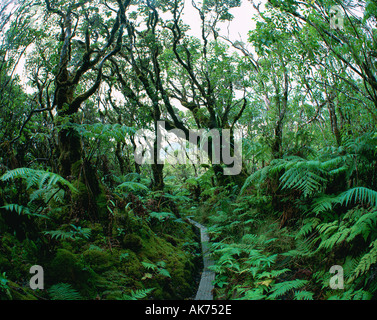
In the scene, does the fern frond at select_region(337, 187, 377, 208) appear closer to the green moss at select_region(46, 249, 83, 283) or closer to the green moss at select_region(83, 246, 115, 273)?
the green moss at select_region(83, 246, 115, 273)

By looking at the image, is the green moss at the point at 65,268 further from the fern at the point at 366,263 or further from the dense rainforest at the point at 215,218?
the fern at the point at 366,263

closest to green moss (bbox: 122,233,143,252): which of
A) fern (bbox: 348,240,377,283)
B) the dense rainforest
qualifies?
the dense rainforest

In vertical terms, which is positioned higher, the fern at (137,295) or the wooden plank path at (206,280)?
the fern at (137,295)

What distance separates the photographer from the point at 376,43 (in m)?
3.04

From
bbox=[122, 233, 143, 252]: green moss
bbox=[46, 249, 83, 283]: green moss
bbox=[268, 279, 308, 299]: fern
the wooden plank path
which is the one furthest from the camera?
bbox=[122, 233, 143, 252]: green moss

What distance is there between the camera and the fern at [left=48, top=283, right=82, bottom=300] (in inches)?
100

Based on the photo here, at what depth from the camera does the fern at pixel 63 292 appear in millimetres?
2551

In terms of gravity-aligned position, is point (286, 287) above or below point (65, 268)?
below

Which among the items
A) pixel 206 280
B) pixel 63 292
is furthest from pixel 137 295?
pixel 206 280

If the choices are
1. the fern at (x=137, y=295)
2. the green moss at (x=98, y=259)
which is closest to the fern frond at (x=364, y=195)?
the fern at (x=137, y=295)

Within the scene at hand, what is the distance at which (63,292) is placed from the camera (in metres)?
2.61

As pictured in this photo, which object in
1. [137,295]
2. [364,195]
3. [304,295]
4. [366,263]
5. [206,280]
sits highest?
[364,195]

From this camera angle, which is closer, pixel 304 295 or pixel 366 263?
pixel 366 263

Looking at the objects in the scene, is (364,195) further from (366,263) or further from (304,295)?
(304,295)
